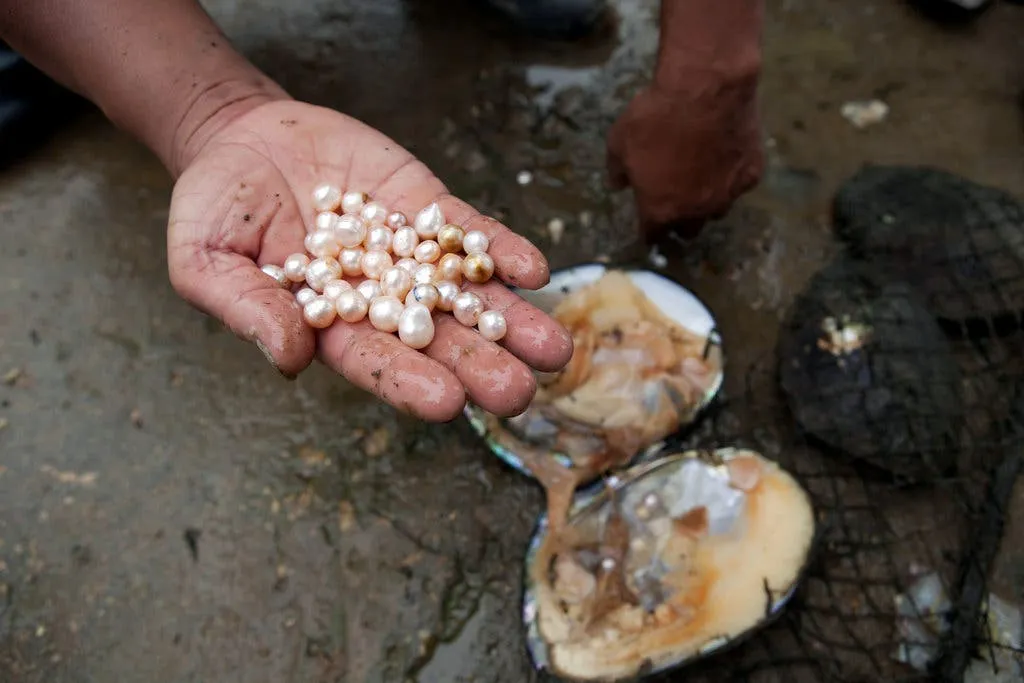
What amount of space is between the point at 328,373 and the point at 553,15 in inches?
75.7

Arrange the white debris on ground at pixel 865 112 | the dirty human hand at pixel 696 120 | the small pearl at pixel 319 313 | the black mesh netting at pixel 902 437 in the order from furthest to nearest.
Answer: the white debris on ground at pixel 865 112 < the dirty human hand at pixel 696 120 < the black mesh netting at pixel 902 437 < the small pearl at pixel 319 313

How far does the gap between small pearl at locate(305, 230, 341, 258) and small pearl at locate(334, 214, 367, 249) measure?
15 millimetres

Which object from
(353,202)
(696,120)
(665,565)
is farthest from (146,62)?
(665,565)

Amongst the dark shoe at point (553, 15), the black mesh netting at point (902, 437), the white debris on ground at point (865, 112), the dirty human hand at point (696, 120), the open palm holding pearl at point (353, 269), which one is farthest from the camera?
the dark shoe at point (553, 15)

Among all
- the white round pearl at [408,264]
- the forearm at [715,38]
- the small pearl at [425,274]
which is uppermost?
the forearm at [715,38]

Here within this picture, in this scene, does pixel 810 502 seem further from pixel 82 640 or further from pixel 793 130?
pixel 82 640

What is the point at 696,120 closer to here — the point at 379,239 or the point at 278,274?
the point at 379,239

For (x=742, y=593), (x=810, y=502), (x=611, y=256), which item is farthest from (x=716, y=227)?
(x=742, y=593)

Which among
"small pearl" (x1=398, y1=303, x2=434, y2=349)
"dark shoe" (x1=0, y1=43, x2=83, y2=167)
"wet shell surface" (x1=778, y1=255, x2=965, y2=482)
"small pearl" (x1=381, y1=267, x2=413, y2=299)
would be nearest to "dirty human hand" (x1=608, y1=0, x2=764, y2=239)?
"wet shell surface" (x1=778, y1=255, x2=965, y2=482)

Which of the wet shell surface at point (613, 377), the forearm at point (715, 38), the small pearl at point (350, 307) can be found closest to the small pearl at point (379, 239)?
the small pearl at point (350, 307)

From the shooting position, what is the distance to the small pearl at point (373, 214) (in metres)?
1.84

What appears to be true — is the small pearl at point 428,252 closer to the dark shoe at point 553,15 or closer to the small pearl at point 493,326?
the small pearl at point 493,326

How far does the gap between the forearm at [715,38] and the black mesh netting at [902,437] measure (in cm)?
82

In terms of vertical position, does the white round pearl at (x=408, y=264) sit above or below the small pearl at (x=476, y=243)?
below
